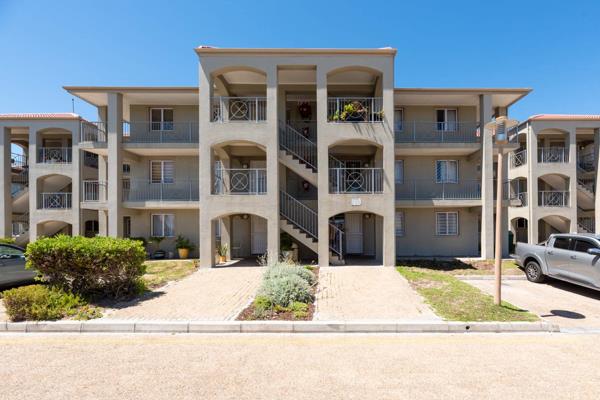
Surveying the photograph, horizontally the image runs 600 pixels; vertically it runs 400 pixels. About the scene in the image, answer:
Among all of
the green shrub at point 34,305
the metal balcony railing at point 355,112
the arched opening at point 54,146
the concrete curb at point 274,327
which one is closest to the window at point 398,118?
the metal balcony railing at point 355,112

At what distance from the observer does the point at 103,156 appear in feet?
55.9

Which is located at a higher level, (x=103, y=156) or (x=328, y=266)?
(x=103, y=156)

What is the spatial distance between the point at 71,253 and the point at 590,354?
12.4 metres

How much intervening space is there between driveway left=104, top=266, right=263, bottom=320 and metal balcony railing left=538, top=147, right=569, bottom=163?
21.0 meters

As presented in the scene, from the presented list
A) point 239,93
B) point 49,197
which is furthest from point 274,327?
point 49,197

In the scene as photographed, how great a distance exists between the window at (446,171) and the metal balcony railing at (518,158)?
21.2 ft

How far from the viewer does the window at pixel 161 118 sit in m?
16.8

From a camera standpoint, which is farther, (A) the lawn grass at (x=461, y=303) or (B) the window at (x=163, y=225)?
(B) the window at (x=163, y=225)

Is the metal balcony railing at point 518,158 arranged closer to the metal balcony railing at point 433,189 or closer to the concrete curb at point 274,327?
the metal balcony railing at point 433,189

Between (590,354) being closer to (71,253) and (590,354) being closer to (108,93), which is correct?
(71,253)

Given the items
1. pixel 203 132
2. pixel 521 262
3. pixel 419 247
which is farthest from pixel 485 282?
pixel 203 132

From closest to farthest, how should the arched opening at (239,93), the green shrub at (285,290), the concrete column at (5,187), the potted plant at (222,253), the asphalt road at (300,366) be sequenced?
the asphalt road at (300,366) < the green shrub at (285,290) < the arched opening at (239,93) < the potted plant at (222,253) < the concrete column at (5,187)

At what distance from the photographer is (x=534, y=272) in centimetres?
1091

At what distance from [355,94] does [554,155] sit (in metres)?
15.2
